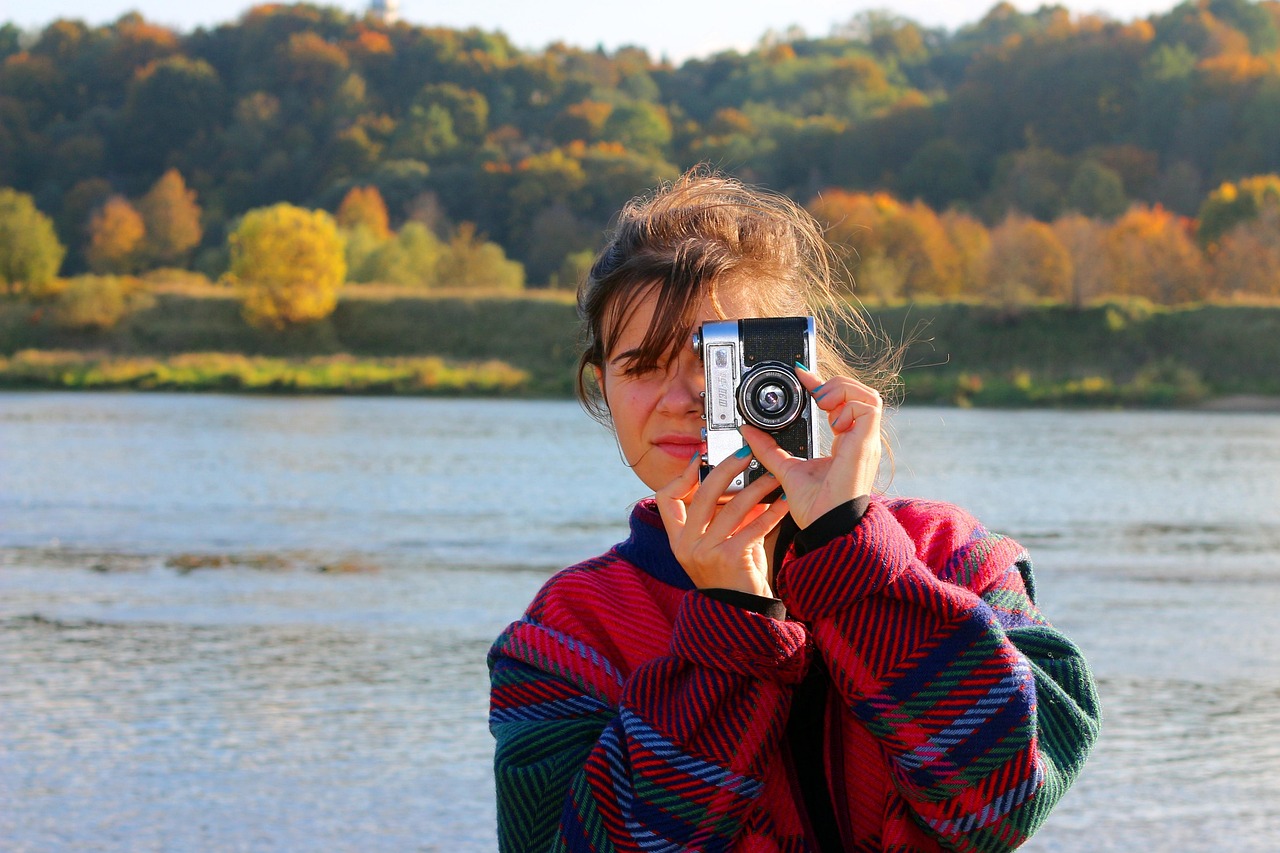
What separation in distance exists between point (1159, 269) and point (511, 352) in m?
28.6

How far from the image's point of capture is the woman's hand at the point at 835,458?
1.87 metres

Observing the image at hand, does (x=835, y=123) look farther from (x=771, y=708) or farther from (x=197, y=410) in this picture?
(x=771, y=708)

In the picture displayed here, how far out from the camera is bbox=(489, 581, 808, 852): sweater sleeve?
6.12 ft

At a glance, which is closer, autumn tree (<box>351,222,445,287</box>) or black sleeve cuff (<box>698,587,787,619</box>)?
black sleeve cuff (<box>698,587,787,619</box>)

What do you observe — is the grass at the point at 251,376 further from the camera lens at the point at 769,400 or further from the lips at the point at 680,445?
the camera lens at the point at 769,400

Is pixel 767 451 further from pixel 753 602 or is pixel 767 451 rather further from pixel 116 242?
pixel 116 242

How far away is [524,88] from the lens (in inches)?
5438

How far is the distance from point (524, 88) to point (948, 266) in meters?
71.3

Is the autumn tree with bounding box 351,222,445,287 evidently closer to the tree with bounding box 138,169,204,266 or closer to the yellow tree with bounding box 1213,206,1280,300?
the tree with bounding box 138,169,204,266

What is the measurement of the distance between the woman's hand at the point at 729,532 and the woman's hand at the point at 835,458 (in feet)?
0.09

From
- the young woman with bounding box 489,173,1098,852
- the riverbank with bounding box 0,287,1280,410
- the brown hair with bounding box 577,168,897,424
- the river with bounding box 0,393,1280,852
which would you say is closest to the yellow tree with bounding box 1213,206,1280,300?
the riverbank with bounding box 0,287,1280,410

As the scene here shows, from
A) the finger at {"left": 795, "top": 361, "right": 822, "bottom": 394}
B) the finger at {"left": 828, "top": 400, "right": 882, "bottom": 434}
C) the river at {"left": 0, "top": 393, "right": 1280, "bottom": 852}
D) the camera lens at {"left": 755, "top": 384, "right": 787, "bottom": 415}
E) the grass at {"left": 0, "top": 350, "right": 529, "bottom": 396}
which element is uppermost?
the finger at {"left": 795, "top": 361, "right": 822, "bottom": 394}

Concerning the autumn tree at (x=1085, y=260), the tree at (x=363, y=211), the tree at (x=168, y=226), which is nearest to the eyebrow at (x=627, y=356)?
the autumn tree at (x=1085, y=260)

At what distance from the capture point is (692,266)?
2.13 meters
